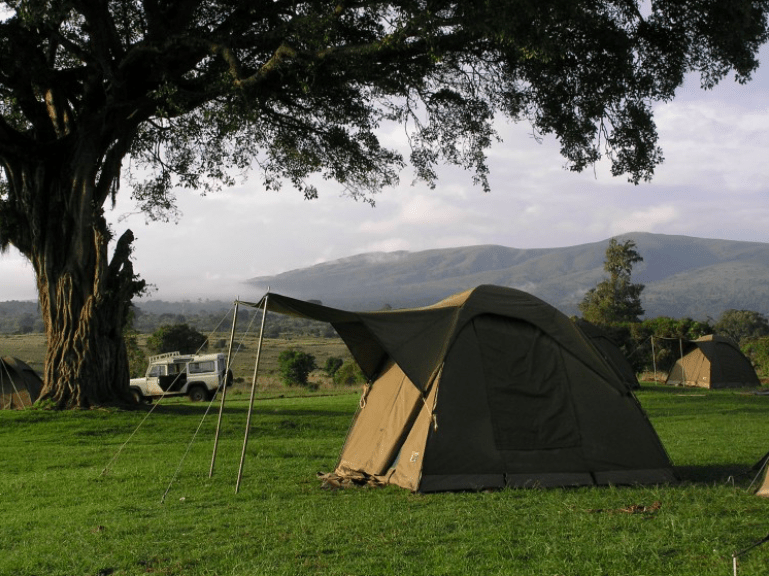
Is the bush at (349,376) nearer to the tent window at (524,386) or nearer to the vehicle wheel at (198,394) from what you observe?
the vehicle wheel at (198,394)

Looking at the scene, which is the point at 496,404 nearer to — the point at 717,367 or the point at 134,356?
the point at 717,367

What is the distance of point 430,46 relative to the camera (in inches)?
573

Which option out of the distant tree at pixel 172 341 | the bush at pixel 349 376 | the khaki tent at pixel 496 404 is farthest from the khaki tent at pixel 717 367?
the distant tree at pixel 172 341

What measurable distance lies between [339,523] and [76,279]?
1372cm

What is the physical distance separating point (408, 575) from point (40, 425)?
13.9 meters

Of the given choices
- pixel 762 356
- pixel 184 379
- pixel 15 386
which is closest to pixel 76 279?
pixel 15 386

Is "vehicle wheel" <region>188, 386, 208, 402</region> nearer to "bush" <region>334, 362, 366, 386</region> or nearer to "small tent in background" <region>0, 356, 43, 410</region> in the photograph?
"small tent in background" <region>0, 356, 43, 410</region>

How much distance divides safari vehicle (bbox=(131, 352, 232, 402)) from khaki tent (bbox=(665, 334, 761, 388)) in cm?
2055

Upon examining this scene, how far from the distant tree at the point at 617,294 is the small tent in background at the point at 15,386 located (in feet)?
171

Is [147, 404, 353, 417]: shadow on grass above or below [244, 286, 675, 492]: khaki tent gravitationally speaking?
below

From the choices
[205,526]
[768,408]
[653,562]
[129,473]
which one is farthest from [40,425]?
[768,408]

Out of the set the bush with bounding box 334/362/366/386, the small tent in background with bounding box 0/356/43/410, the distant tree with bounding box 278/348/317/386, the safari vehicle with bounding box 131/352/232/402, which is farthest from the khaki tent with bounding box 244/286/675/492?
the distant tree with bounding box 278/348/317/386

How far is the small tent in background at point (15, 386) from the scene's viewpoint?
960 inches

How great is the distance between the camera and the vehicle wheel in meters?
34.2
